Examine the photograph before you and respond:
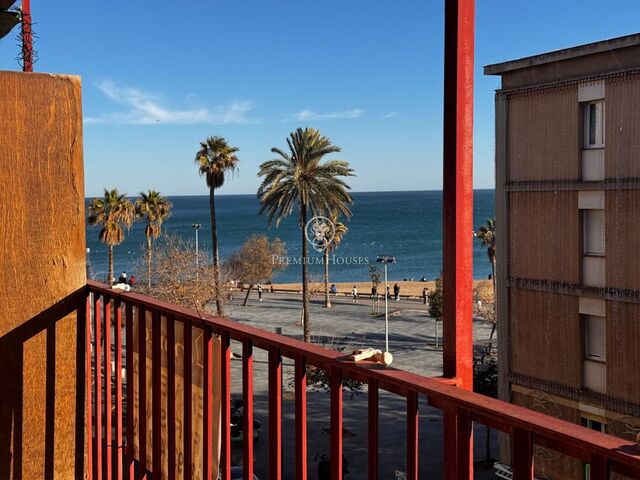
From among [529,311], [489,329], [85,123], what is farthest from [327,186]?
[85,123]

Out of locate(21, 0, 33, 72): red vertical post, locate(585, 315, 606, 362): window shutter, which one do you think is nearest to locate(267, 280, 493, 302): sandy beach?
locate(585, 315, 606, 362): window shutter

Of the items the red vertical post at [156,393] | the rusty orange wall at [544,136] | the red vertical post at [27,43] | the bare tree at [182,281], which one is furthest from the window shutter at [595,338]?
the red vertical post at [156,393]

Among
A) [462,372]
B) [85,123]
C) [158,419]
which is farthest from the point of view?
[85,123]

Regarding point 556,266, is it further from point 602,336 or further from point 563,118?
point 563,118

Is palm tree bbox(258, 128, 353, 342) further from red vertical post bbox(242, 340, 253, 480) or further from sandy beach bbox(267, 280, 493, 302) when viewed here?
red vertical post bbox(242, 340, 253, 480)

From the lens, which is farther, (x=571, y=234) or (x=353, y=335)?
(x=353, y=335)

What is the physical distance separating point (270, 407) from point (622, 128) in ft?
41.4

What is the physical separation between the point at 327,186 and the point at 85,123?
25256 mm

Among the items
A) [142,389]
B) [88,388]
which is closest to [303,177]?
[88,388]

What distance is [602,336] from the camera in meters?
14.1

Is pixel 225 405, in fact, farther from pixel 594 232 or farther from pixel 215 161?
pixel 215 161

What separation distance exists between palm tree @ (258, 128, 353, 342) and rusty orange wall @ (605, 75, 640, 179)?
15009 millimetres

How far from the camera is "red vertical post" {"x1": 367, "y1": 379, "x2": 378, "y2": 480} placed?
135 centimetres

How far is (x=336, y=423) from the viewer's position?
1.47 meters
